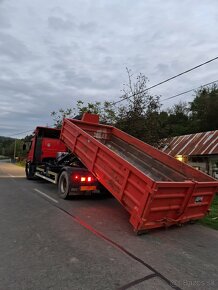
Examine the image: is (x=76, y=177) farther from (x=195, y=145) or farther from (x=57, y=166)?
(x=195, y=145)

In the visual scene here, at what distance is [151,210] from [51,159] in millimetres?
9981

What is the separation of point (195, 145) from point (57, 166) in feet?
47.6

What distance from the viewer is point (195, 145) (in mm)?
24828

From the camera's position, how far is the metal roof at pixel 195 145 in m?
22.6

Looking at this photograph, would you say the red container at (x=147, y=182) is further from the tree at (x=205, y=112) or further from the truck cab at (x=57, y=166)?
the tree at (x=205, y=112)

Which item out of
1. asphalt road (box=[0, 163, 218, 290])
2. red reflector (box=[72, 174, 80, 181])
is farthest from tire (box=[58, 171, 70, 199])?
asphalt road (box=[0, 163, 218, 290])

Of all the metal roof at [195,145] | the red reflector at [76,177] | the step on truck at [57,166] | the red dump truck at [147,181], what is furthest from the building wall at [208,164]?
the red reflector at [76,177]

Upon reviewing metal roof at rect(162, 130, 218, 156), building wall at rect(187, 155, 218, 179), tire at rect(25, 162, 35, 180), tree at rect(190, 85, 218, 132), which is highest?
tree at rect(190, 85, 218, 132)

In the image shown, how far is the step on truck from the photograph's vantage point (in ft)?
35.2

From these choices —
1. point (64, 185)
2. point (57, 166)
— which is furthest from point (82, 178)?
point (57, 166)

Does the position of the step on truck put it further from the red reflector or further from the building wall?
the building wall

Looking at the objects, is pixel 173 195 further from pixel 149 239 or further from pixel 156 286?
pixel 156 286

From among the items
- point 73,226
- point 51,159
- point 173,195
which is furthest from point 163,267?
point 51,159

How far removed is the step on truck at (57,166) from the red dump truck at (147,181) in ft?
1.30
